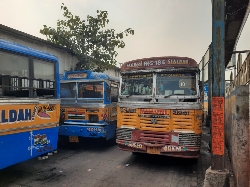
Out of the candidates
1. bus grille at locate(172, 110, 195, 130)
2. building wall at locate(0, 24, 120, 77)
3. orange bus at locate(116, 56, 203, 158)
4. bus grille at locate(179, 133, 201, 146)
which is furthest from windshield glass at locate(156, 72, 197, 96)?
building wall at locate(0, 24, 120, 77)

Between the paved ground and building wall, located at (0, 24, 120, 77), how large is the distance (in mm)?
4697

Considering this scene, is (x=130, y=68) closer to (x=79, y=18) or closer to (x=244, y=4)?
(x=244, y=4)

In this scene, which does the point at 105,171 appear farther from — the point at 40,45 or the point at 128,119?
the point at 40,45

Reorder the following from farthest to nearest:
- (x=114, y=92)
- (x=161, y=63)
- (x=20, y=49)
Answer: (x=114, y=92)
(x=161, y=63)
(x=20, y=49)

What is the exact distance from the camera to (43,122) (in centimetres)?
591

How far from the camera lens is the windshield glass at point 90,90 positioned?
8406 millimetres

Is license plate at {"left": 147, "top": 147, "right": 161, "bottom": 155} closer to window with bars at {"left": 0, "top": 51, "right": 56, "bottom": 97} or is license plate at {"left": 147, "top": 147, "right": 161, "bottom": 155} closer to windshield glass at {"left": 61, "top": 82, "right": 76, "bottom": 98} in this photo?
window with bars at {"left": 0, "top": 51, "right": 56, "bottom": 97}

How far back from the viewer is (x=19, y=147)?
5164 millimetres

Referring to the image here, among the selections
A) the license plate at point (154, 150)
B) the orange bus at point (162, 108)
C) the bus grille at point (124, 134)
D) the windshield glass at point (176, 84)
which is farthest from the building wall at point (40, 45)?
the license plate at point (154, 150)

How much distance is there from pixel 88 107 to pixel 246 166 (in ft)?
18.1

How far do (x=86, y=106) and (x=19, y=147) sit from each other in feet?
11.3

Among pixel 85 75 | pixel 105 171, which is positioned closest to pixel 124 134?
pixel 105 171

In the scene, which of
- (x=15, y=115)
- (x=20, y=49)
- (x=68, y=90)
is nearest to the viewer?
(x=15, y=115)

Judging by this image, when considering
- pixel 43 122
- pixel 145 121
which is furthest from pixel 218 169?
pixel 43 122
